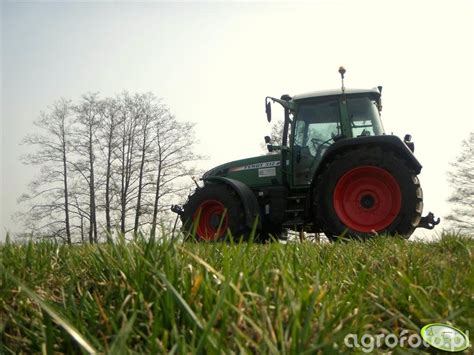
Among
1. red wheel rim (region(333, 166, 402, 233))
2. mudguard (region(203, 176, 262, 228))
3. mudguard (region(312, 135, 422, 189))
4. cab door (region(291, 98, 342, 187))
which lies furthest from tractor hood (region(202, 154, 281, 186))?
red wheel rim (region(333, 166, 402, 233))

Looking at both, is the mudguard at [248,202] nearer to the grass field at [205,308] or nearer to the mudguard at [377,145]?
the mudguard at [377,145]

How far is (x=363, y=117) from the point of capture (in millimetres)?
6551

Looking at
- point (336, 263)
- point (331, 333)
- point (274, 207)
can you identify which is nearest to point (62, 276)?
point (331, 333)

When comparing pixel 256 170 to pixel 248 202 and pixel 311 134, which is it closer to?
pixel 248 202

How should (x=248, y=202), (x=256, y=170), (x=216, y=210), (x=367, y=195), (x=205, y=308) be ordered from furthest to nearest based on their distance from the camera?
(x=256, y=170) < (x=216, y=210) < (x=248, y=202) < (x=367, y=195) < (x=205, y=308)

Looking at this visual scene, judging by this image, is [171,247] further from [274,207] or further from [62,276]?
[274,207]

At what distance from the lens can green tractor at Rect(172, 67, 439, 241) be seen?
555 centimetres

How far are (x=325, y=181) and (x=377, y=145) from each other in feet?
2.82

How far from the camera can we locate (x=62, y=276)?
5.92 feet

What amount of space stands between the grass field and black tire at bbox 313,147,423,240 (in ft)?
12.5

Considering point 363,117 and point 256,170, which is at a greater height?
point 363,117

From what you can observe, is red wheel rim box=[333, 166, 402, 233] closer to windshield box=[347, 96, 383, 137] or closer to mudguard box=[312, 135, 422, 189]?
mudguard box=[312, 135, 422, 189]

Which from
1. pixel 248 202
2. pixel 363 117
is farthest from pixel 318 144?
pixel 248 202

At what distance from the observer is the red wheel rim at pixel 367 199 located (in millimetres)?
5582
